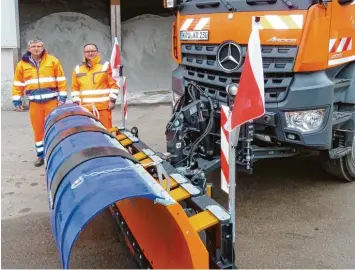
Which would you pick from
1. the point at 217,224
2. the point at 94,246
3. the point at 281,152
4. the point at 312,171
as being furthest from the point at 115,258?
the point at 312,171

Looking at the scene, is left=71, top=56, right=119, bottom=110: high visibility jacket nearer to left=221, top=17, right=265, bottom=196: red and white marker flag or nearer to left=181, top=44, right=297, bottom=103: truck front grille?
left=181, top=44, right=297, bottom=103: truck front grille

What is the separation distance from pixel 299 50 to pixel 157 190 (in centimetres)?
196

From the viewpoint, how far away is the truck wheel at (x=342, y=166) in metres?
4.66

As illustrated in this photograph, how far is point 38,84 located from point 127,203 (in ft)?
9.38

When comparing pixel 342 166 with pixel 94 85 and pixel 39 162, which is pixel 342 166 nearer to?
pixel 94 85

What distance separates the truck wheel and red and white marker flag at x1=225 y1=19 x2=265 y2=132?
6.15ft

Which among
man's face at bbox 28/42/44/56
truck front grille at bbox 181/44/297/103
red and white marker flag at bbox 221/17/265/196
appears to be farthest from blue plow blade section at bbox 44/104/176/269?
man's face at bbox 28/42/44/56

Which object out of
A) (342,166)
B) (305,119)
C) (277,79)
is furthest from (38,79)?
(342,166)

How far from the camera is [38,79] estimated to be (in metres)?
5.91

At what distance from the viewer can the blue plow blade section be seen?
2.34m

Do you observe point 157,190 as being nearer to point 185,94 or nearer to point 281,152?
point 281,152

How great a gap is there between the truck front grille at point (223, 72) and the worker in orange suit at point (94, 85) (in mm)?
1380

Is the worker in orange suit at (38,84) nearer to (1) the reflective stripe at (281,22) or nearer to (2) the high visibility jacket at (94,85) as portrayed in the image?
(2) the high visibility jacket at (94,85)

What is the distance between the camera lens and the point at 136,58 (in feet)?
37.1
